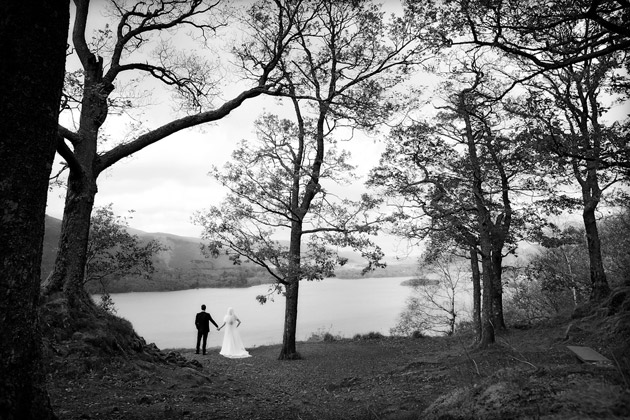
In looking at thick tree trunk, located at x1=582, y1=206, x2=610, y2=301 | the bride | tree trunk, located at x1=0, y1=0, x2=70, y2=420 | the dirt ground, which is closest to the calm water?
the bride

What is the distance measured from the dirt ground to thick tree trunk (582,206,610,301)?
2055 millimetres

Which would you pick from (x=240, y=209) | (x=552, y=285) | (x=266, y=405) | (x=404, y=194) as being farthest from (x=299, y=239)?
(x=552, y=285)

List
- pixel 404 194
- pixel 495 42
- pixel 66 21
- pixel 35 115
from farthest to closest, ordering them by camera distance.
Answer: pixel 404 194 → pixel 495 42 → pixel 66 21 → pixel 35 115

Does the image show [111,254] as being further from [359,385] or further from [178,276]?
[178,276]

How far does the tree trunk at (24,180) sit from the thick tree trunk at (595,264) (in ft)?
64.3

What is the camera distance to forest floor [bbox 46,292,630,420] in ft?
8.22

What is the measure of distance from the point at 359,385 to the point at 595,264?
1301 centimetres

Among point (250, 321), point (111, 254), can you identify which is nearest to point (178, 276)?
point (250, 321)

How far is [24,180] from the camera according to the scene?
3283mm

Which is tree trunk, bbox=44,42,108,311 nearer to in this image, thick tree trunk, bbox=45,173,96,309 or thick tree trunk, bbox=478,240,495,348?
thick tree trunk, bbox=45,173,96,309

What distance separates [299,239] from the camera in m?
16.1

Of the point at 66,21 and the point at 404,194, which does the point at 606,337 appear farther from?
the point at 66,21

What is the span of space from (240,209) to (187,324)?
36.4m

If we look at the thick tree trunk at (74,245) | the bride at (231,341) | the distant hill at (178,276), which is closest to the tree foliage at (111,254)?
the bride at (231,341)
